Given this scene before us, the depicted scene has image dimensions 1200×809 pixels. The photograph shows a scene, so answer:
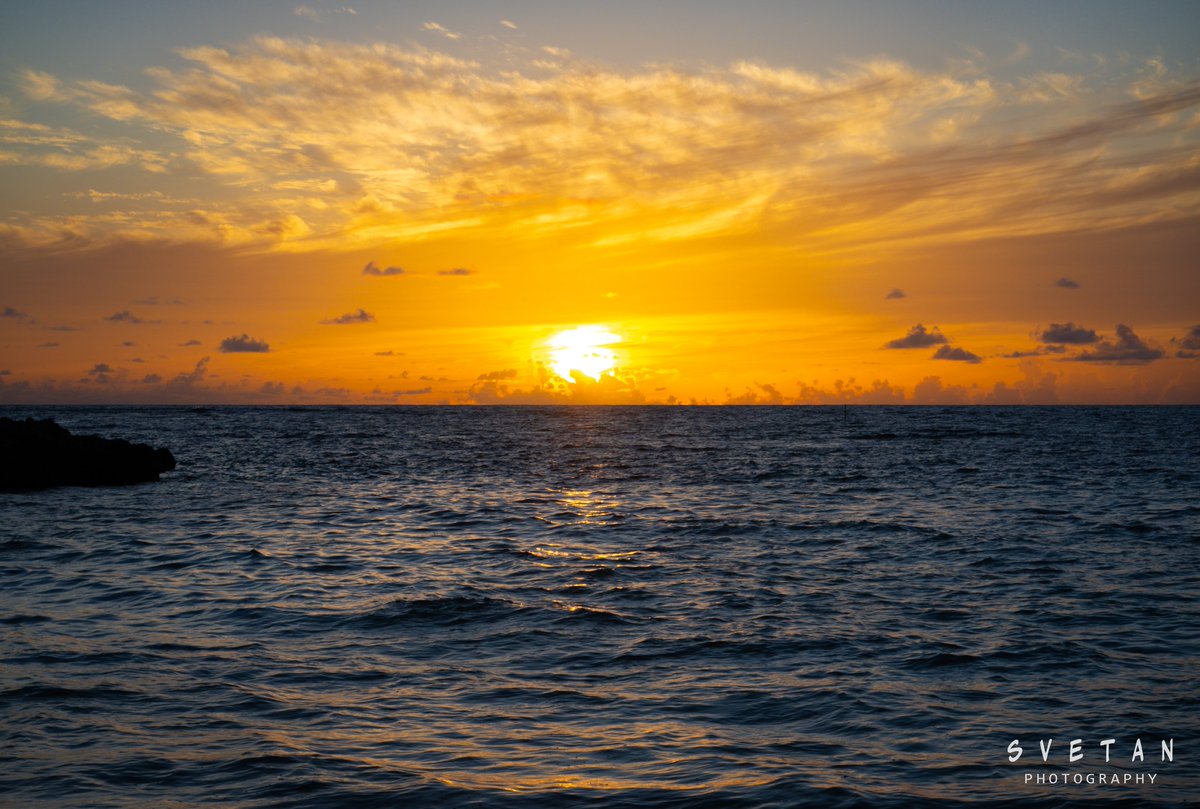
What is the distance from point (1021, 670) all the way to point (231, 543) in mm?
23668

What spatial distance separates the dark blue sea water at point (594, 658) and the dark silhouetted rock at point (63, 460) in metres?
11.2

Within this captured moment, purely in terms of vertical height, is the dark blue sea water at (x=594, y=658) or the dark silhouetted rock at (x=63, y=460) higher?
the dark silhouetted rock at (x=63, y=460)

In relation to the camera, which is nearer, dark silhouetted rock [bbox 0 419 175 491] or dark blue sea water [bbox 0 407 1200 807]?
dark blue sea water [bbox 0 407 1200 807]

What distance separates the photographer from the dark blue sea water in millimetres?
10570

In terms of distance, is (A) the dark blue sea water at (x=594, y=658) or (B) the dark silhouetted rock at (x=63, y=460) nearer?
(A) the dark blue sea water at (x=594, y=658)

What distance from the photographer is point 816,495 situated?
45188 millimetres

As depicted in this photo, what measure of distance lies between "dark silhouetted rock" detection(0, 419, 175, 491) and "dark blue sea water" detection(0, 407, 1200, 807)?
1122cm

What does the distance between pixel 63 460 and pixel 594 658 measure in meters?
43.6

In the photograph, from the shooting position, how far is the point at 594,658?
51.5ft

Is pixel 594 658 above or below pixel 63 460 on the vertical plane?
below

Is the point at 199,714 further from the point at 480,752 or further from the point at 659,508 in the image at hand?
the point at 659,508

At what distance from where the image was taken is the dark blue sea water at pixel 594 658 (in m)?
10.6

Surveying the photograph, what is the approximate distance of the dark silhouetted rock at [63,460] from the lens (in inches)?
1829

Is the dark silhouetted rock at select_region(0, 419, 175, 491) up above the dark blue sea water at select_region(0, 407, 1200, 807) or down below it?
above
